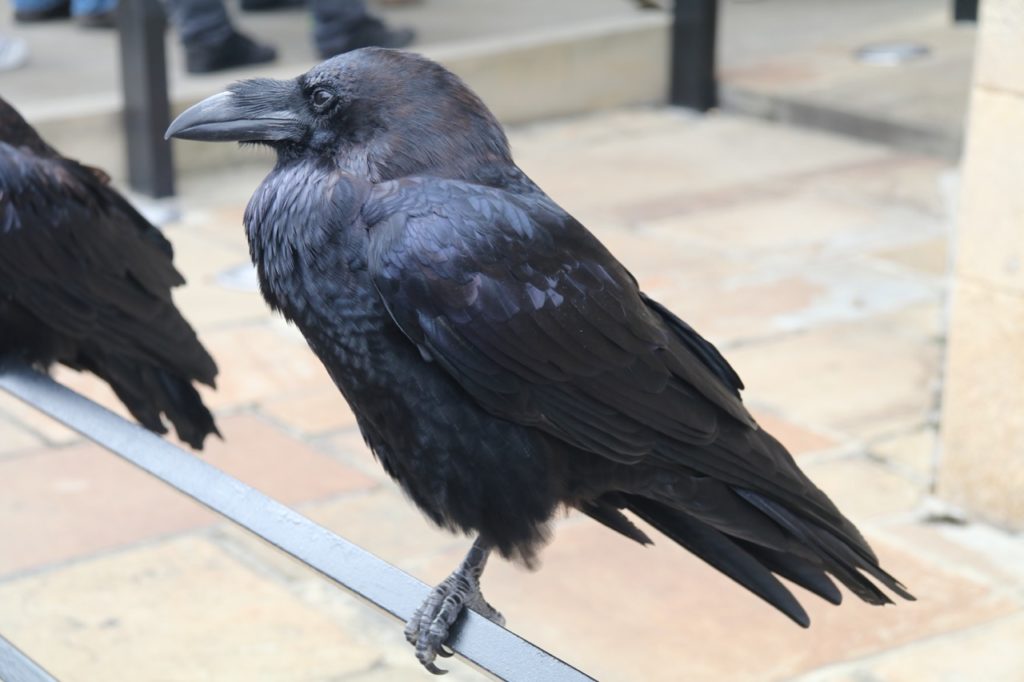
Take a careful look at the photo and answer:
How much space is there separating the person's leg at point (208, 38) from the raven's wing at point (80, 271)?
409 cm

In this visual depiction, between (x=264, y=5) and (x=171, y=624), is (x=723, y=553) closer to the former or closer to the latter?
(x=171, y=624)

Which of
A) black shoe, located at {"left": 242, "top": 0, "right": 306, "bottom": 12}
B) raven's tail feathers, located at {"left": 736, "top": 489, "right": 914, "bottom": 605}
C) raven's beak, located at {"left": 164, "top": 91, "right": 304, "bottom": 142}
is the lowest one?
black shoe, located at {"left": 242, "top": 0, "right": 306, "bottom": 12}

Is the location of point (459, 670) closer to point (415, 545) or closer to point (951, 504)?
point (415, 545)

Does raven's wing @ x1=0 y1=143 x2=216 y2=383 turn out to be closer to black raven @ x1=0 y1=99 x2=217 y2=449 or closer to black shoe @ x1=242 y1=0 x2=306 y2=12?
black raven @ x1=0 y1=99 x2=217 y2=449

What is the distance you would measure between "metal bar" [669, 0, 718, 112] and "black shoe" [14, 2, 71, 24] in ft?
10.9

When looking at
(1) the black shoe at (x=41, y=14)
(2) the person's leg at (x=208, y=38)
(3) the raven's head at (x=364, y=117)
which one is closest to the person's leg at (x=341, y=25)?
(2) the person's leg at (x=208, y=38)

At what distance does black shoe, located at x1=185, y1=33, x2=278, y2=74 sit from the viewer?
6820 mm

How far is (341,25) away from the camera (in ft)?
22.5

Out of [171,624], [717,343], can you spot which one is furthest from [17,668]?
[717,343]

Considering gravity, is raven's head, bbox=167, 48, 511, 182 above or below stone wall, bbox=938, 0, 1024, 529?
above

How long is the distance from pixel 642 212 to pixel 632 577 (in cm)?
270

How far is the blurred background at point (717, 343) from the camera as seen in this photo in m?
3.24

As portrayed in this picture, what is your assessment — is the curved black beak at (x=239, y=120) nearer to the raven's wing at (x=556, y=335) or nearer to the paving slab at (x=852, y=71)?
the raven's wing at (x=556, y=335)

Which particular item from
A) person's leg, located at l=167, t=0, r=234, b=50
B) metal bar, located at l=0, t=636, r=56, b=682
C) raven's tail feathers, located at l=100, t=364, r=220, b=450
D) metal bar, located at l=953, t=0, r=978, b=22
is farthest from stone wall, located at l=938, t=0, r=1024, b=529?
metal bar, located at l=953, t=0, r=978, b=22
